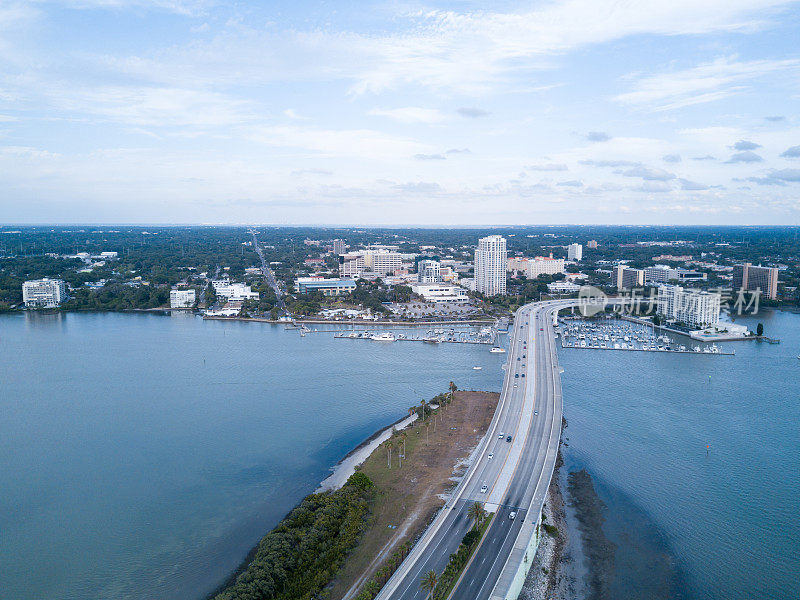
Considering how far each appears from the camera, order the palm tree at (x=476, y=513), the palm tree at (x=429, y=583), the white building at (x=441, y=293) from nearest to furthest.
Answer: the palm tree at (x=429, y=583) → the palm tree at (x=476, y=513) → the white building at (x=441, y=293)

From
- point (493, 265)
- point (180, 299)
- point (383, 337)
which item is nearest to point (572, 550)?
point (383, 337)

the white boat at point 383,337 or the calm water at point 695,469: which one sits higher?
the white boat at point 383,337

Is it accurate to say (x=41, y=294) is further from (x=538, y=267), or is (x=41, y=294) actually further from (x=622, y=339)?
(x=538, y=267)

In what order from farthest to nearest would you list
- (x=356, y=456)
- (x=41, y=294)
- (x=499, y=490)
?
1. (x=41, y=294)
2. (x=356, y=456)
3. (x=499, y=490)

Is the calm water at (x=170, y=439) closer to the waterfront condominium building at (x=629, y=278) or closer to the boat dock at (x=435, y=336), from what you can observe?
the boat dock at (x=435, y=336)

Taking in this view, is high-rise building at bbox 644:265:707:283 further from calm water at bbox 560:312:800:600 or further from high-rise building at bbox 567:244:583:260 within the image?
calm water at bbox 560:312:800:600

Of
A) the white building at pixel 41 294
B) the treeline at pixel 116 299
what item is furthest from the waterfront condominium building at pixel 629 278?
the white building at pixel 41 294
